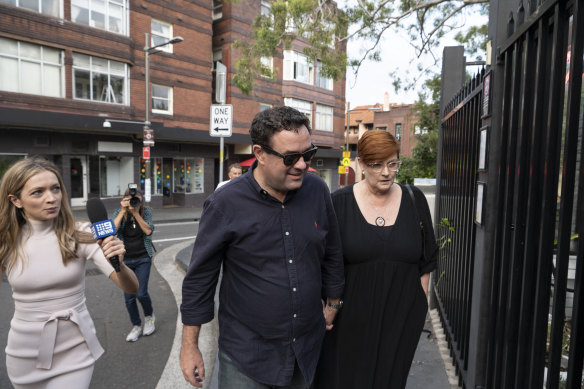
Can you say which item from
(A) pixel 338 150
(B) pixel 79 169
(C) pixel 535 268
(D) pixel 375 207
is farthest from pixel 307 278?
(A) pixel 338 150

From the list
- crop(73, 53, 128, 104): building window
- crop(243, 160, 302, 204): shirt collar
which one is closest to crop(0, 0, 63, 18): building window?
crop(73, 53, 128, 104): building window

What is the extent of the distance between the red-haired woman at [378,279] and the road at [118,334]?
209cm

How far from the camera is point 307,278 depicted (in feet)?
6.97

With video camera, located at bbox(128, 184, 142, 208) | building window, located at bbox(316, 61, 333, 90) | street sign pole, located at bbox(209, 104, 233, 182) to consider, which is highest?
building window, located at bbox(316, 61, 333, 90)

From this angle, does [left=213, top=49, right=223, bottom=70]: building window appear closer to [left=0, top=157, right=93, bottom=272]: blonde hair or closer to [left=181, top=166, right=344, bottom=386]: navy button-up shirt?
[left=0, top=157, right=93, bottom=272]: blonde hair

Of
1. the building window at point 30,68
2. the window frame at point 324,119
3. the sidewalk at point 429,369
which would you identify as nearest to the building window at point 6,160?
the building window at point 30,68

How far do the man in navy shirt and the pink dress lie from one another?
2.48 ft

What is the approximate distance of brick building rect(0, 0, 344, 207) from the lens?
1598 centimetres

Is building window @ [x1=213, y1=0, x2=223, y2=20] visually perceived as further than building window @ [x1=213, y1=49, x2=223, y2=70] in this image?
No

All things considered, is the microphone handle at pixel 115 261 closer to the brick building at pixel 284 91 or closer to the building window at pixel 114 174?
the brick building at pixel 284 91

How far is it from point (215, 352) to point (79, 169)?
1722cm

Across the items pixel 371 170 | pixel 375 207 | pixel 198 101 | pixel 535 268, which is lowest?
pixel 535 268

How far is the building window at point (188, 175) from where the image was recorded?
2297 cm

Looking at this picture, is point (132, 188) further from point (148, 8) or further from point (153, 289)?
point (148, 8)
